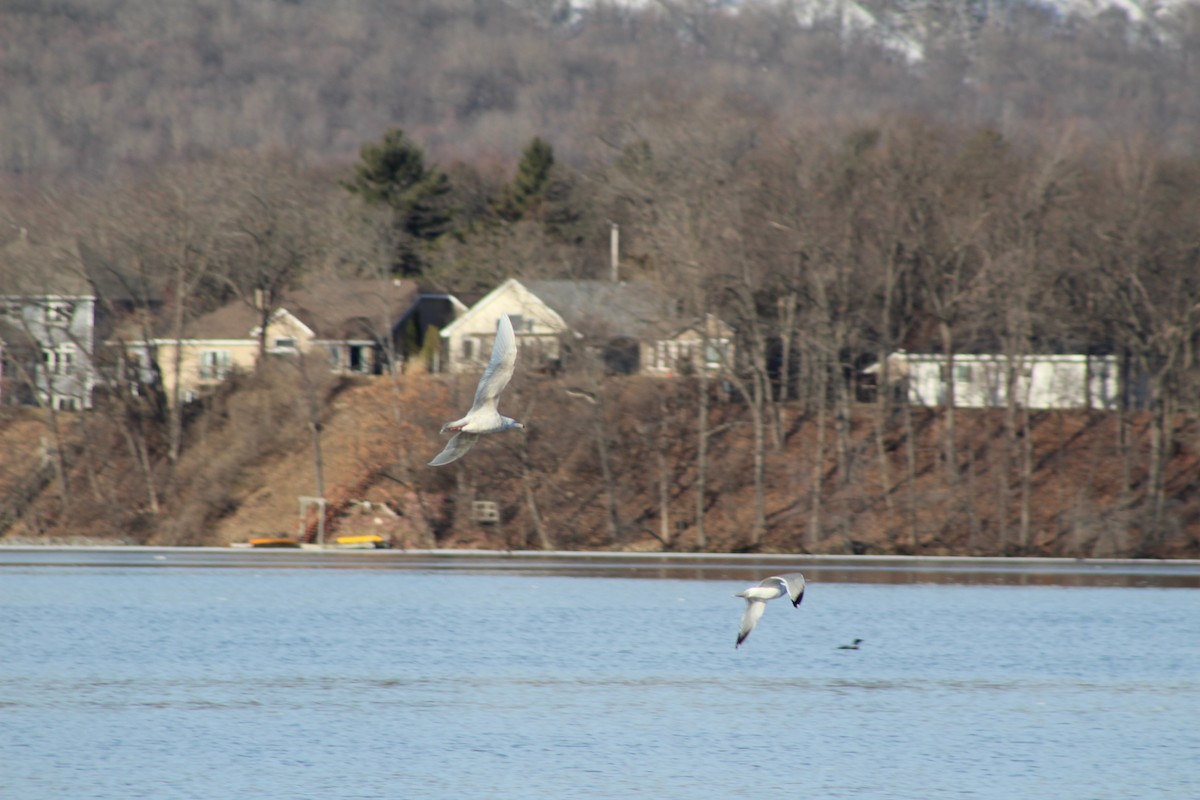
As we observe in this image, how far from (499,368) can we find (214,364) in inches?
2045

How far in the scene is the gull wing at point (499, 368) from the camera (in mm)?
18266

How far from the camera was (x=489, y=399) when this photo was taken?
1889 centimetres

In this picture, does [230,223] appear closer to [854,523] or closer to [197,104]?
[854,523]

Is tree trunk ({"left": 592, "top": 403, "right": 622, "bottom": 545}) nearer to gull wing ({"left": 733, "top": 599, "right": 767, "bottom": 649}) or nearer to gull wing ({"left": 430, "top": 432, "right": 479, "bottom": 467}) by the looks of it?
gull wing ({"left": 733, "top": 599, "right": 767, "bottom": 649})

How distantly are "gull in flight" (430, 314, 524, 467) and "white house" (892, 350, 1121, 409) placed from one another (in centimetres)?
4044

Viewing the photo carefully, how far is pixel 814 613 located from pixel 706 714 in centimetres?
1439

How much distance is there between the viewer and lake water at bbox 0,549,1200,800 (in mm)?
20172

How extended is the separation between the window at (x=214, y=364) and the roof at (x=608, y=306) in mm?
13719

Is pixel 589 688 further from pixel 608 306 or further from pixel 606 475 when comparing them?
pixel 608 306

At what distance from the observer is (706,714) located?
24.7 metres

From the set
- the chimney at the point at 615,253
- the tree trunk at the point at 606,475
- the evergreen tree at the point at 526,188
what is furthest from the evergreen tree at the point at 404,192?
the tree trunk at the point at 606,475

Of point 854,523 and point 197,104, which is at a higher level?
point 197,104

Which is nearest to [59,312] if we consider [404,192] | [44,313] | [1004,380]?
[44,313]

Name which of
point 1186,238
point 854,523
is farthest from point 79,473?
point 1186,238
